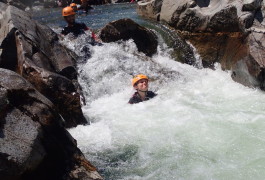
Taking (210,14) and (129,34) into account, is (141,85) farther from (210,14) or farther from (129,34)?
(210,14)

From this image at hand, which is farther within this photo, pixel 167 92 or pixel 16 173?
pixel 167 92

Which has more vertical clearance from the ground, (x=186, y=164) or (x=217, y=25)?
(x=217, y=25)

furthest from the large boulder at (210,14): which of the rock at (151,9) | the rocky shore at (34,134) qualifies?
the rocky shore at (34,134)

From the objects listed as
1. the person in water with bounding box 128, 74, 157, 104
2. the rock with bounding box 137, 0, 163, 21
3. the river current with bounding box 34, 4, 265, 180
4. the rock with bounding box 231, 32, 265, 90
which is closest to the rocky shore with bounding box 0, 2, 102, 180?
the river current with bounding box 34, 4, 265, 180

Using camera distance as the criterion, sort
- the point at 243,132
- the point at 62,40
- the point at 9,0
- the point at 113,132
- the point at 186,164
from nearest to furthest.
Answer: the point at 186,164
the point at 243,132
the point at 113,132
the point at 62,40
the point at 9,0

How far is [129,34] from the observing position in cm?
888

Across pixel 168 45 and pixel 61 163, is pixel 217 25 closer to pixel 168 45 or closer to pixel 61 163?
pixel 168 45

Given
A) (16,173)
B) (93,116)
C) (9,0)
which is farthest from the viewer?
(9,0)

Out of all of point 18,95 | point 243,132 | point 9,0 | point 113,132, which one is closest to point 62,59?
point 113,132

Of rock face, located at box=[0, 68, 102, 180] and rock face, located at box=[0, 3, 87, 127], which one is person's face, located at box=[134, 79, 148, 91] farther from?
rock face, located at box=[0, 68, 102, 180]

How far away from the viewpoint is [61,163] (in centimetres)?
343

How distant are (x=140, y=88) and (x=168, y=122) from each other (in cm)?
125

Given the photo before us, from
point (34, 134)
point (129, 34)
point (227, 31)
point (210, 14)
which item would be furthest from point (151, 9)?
point (34, 134)

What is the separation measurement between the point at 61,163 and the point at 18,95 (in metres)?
0.86
